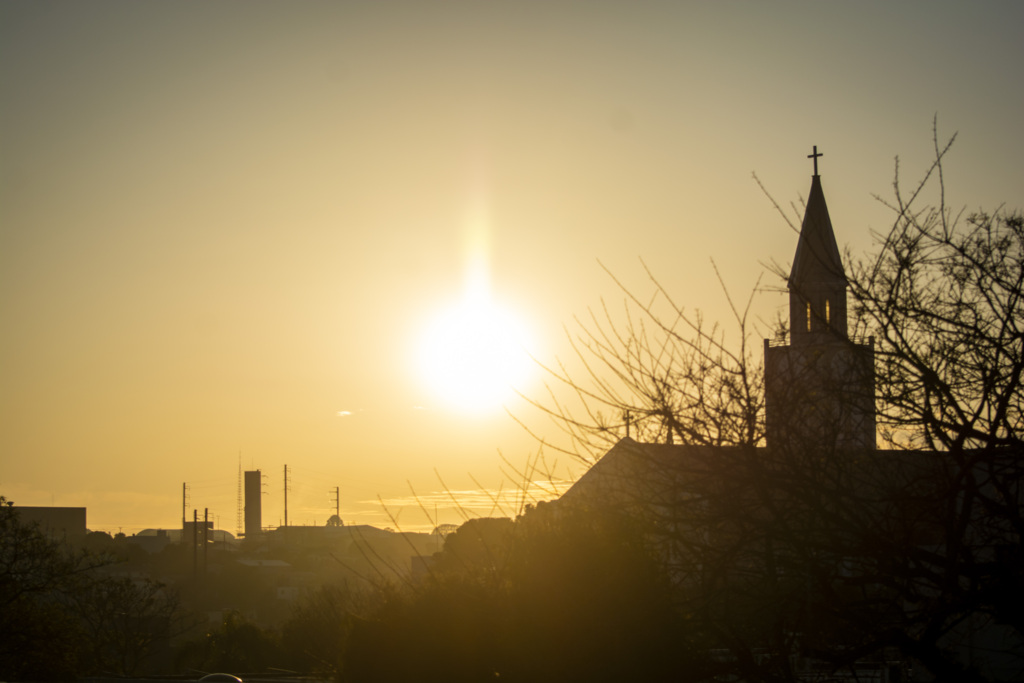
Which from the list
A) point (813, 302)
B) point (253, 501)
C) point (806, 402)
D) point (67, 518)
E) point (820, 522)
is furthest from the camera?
point (253, 501)

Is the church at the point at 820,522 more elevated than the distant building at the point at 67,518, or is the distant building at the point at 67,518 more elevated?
the church at the point at 820,522

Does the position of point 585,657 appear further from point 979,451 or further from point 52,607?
point 52,607

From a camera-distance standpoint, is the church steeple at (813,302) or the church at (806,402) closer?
the church at (806,402)

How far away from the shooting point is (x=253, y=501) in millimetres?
113625

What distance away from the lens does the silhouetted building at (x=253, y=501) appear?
4432 inches

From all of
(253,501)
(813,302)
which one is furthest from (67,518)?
(813,302)

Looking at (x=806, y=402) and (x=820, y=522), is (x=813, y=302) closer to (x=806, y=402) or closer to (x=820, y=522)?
(x=806, y=402)

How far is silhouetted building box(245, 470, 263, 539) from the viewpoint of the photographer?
369 feet

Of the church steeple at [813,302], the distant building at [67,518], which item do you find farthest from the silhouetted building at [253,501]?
the church steeple at [813,302]

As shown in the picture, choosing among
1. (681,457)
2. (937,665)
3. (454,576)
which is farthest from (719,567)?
(454,576)

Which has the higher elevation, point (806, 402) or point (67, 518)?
point (806, 402)

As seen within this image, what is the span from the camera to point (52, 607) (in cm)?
2633

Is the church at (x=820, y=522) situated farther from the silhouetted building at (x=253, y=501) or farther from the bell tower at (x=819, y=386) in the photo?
the silhouetted building at (x=253, y=501)

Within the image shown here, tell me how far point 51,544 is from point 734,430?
26.9m
